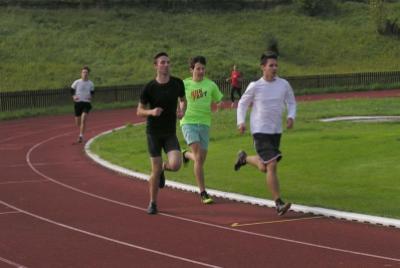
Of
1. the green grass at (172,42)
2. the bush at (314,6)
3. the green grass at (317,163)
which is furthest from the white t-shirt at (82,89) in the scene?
the bush at (314,6)

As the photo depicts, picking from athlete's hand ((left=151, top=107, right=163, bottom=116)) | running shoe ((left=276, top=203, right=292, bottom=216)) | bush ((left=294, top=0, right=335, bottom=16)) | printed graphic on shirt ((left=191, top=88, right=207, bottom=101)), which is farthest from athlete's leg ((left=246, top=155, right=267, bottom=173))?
bush ((left=294, top=0, right=335, bottom=16))

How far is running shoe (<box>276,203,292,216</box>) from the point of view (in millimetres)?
9727

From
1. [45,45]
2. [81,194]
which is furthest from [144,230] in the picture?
[45,45]

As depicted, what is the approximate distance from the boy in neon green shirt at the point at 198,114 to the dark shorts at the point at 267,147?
1330 mm

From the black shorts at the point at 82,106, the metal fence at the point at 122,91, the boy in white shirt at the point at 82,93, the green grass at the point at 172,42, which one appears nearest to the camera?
the boy in white shirt at the point at 82,93

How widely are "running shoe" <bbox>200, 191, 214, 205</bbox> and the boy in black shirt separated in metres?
0.85

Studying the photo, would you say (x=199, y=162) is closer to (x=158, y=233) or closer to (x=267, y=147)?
(x=267, y=147)

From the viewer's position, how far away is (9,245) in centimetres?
846

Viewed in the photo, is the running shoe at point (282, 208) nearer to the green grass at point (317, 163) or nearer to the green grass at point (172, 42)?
the green grass at point (317, 163)

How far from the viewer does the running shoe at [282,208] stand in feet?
31.9

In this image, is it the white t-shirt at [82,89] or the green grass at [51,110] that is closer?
the white t-shirt at [82,89]

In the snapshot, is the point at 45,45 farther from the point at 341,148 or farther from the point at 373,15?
the point at 341,148

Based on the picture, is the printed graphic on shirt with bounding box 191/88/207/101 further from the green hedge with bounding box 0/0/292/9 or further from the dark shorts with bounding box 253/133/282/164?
the green hedge with bounding box 0/0/292/9

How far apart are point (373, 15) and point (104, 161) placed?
52863 millimetres
